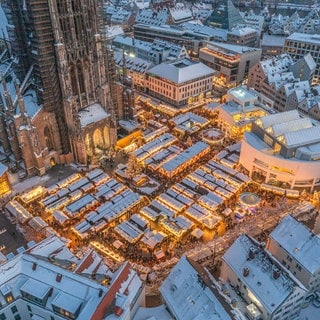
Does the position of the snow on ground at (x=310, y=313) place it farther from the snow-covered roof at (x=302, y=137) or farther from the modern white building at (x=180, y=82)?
the modern white building at (x=180, y=82)

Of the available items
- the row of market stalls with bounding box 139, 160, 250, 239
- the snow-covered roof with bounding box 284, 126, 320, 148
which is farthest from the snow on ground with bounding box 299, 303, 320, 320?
the snow-covered roof with bounding box 284, 126, 320, 148

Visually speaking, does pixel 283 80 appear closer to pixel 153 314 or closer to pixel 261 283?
pixel 261 283

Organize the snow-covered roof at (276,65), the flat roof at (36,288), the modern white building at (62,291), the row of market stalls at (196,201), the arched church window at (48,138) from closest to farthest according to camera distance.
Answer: the modern white building at (62,291)
the flat roof at (36,288)
the row of market stalls at (196,201)
the arched church window at (48,138)
the snow-covered roof at (276,65)

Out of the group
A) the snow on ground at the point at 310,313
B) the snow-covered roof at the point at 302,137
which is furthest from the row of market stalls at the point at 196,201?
the snow on ground at the point at 310,313

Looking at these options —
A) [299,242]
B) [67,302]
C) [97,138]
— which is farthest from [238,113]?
[67,302]

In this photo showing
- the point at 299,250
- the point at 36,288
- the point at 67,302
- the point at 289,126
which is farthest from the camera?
the point at 289,126

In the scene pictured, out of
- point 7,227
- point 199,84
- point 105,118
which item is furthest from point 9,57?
point 199,84

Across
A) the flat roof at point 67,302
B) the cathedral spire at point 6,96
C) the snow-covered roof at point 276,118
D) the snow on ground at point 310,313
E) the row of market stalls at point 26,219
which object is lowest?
the row of market stalls at point 26,219
